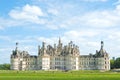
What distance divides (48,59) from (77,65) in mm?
11562

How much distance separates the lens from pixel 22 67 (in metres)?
158

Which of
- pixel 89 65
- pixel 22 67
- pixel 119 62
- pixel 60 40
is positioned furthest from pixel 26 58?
pixel 119 62

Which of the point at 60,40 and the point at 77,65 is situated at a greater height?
the point at 60,40

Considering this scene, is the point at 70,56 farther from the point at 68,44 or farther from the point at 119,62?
the point at 119,62

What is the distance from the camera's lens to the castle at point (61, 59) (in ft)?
504

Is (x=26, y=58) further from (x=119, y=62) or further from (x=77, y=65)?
(x=119, y=62)

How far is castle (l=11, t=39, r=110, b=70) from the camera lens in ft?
504

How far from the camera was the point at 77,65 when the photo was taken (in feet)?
508

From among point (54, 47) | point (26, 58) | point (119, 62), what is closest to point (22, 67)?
point (26, 58)

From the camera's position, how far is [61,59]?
508 feet

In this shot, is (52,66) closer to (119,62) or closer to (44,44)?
(44,44)

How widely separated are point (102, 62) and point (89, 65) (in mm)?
5408

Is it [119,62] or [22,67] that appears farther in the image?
[22,67]

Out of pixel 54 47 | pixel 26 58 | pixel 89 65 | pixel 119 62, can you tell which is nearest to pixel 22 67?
pixel 26 58
